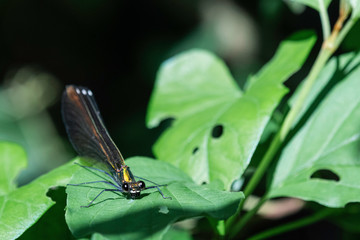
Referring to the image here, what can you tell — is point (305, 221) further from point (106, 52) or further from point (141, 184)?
point (106, 52)

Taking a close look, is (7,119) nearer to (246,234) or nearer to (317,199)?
(246,234)

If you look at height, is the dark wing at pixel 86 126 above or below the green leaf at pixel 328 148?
above

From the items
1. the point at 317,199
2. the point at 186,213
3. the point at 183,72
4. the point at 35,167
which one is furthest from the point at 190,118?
the point at 35,167

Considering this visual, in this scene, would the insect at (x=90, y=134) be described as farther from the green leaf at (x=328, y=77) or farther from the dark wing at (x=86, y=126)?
the green leaf at (x=328, y=77)

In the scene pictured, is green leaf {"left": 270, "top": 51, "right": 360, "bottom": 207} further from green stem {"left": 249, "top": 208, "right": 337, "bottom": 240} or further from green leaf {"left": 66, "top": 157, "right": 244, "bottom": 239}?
green leaf {"left": 66, "top": 157, "right": 244, "bottom": 239}

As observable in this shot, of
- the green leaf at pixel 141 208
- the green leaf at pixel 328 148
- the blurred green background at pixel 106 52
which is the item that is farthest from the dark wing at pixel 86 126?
the blurred green background at pixel 106 52

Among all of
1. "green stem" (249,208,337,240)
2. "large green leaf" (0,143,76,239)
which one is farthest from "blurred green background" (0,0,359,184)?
"large green leaf" (0,143,76,239)
